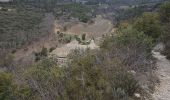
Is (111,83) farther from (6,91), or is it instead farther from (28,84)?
(6,91)

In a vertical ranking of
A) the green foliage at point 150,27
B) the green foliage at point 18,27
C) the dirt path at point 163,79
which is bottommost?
the green foliage at point 18,27

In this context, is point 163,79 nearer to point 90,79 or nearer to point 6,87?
point 90,79

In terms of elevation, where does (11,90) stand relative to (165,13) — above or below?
below

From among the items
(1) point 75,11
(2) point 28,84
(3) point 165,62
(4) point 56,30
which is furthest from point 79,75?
(1) point 75,11

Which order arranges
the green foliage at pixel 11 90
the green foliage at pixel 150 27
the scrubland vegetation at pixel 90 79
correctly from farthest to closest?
the green foliage at pixel 150 27 < the green foliage at pixel 11 90 < the scrubland vegetation at pixel 90 79

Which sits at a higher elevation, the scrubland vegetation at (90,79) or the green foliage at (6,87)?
the scrubland vegetation at (90,79)

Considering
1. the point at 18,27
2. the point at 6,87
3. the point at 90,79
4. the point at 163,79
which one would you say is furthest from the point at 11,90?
the point at 18,27

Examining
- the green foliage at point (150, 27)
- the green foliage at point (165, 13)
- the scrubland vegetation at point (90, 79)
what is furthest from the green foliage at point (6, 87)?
the green foliage at point (165, 13)

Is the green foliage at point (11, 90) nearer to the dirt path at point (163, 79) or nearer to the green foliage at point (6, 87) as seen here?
the green foliage at point (6, 87)

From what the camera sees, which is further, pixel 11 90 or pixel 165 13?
pixel 165 13
